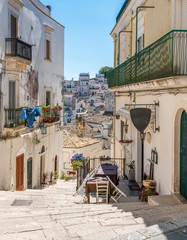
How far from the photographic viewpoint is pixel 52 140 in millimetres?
21219

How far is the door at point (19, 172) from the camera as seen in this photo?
15.1 meters

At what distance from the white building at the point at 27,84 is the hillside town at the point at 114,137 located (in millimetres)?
45

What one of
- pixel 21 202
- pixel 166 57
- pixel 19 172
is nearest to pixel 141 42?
pixel 166 57

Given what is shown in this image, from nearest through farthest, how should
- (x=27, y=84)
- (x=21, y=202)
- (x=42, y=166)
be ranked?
1. (x=21, y=202)
2. (x=27, y=84)
3. (x=42, y=166)

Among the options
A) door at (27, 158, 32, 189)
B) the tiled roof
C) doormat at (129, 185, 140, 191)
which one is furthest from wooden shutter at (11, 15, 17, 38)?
the tiled roof

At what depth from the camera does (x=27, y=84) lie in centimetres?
1638

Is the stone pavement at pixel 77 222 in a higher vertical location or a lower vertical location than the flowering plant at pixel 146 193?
higher

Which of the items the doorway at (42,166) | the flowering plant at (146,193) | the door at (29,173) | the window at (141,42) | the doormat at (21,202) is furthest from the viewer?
the doorway at (42,166)

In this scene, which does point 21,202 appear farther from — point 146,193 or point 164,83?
point 164,83

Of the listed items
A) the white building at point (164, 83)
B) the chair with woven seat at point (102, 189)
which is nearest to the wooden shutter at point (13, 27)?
the white building at point (164, 83)

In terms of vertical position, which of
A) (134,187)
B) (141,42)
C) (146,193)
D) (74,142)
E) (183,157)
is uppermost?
(141,42)

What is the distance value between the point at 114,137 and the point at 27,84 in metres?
7.39

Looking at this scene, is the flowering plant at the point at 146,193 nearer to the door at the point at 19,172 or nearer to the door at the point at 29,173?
the door at the point at 19,172

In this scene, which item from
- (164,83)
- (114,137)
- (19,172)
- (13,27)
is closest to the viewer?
(164,83)
